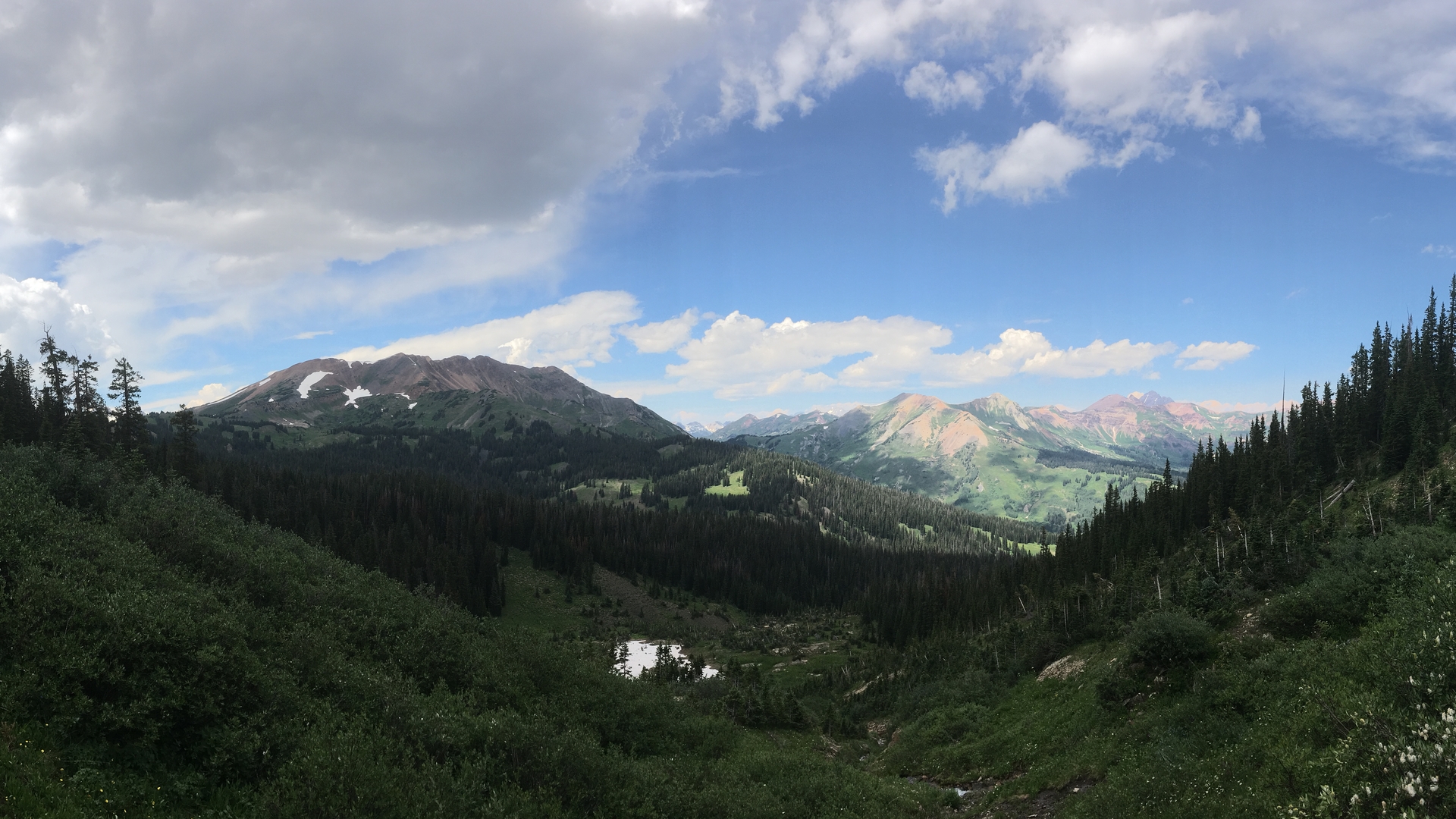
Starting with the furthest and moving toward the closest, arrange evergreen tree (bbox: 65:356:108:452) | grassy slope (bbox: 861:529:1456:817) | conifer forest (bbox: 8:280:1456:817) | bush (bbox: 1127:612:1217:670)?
evergreen tree (bbox: 65:356:108:452)
bush (bbox: 1127:612:1217:670)
conifer forest (bbox: 8:280:1456:817)
grassy slope (bbox: 861:529:1456:817)

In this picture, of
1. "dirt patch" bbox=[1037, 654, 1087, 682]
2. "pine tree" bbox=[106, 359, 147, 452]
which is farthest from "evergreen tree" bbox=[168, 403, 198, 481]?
"dirt patch" bbox=[1037, 654, 1087, 682]

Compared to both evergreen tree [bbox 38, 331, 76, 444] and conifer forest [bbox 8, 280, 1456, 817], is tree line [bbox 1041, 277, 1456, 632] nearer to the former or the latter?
conifer forest [bbox 8, 280, 1456, 817]

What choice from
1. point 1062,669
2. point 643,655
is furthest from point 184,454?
point 1062,669

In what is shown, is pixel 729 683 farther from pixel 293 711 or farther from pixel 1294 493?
pixel 1294 493

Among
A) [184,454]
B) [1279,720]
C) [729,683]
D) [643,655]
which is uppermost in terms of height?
[184,454]

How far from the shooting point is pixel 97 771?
2078cm

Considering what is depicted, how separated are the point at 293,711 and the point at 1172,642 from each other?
48.9 meters

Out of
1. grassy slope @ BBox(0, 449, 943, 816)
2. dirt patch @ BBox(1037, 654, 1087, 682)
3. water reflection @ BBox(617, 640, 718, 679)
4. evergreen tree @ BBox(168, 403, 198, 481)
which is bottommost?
water reflection @ BBox(617, 640, 718, 679)

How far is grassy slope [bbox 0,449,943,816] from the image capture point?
71.2 ft

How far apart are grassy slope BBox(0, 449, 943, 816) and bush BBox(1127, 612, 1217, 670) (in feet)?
53.5

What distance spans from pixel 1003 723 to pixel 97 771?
56.3 meters

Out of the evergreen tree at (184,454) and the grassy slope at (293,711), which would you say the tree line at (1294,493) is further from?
the evergreen tree at (184,454)

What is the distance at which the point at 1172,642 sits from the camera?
3700 cm

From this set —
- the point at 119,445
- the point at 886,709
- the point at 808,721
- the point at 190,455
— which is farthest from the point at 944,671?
the point at 190,455
